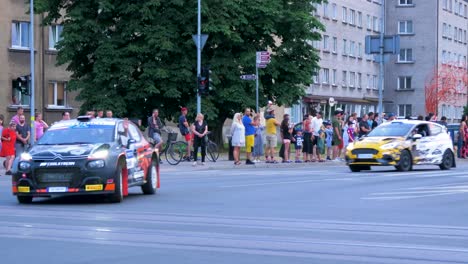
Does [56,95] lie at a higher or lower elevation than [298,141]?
higher

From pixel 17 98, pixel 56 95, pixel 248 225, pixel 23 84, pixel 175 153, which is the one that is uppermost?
pixel 56 95

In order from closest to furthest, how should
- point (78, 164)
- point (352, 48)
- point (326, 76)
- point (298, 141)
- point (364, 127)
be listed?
1. point (78, 164)
2. point (298, 141)
3. point (364, 127)
4. point (326, 76)
5. point (352, 48)

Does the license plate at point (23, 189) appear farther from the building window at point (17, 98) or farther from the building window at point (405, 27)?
the building window at point (405, 27)

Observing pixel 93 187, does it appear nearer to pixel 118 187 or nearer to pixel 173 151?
pixel 118 187

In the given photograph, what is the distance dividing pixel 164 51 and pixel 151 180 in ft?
87.8

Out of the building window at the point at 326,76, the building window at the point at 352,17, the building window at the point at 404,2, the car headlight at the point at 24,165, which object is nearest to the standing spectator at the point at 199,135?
the car headlight at the point at 24,165

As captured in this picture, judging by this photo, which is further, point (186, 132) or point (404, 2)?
point (404, 2)

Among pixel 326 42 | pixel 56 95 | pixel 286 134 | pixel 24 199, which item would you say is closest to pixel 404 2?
pixel 326 42

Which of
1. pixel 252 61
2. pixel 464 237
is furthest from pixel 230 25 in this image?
pixel 464 237

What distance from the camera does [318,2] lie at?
175ft

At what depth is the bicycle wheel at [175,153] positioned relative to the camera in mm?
36750

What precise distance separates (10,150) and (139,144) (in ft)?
36.9

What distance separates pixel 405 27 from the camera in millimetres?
105688

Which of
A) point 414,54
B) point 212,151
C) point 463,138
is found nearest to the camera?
point 212,151
